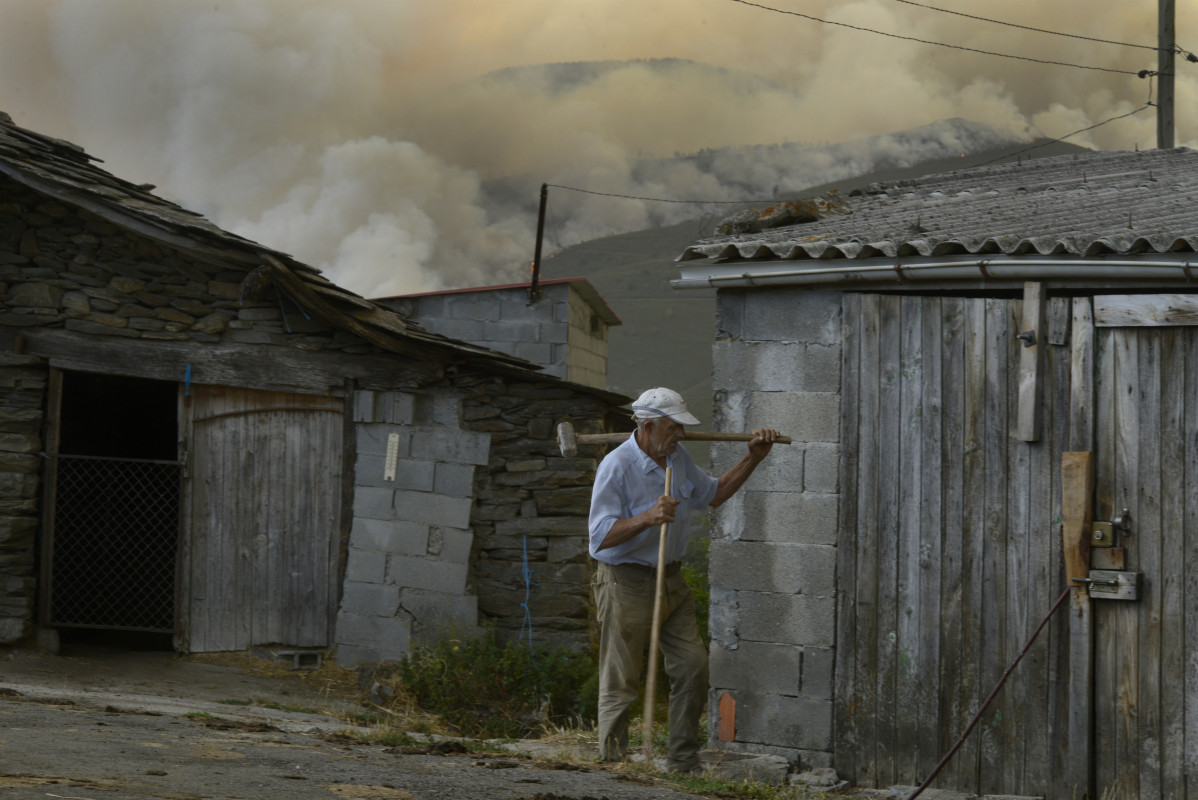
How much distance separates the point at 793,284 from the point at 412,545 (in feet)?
14.6

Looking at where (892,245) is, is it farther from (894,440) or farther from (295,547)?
(295,547)

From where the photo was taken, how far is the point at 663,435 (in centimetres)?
524

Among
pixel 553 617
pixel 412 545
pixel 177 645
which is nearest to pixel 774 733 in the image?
pixel 553 617

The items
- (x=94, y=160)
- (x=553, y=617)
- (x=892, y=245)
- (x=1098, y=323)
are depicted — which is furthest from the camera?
(x=94, y=160)

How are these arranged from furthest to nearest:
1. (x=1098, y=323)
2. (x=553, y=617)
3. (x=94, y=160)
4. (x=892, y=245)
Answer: (x=94, y=160)
(x=553, y=617)
(x=892, y=245)
(x=1098, y=323)

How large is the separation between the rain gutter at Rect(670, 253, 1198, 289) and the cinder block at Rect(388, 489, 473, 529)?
12.1ft

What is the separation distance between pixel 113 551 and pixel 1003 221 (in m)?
8.16

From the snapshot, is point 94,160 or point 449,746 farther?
point 94,160

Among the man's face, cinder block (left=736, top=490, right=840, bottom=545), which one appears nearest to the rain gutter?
the man's face

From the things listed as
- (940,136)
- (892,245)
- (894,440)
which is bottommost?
(894,440)

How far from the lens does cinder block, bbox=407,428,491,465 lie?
891cm

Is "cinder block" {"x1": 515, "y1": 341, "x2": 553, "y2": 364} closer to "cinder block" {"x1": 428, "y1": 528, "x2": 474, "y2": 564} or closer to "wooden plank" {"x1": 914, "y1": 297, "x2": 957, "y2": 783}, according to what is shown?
"cinder block" {"x1": 428, "y1": 528, "x2": 474, "y2": 564}

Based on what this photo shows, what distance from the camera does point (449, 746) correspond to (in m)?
5.45

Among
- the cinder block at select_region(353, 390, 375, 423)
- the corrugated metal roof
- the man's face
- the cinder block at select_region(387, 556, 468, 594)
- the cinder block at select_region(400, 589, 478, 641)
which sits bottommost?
the cinder block at select_region(400, 589, 478, 641)
